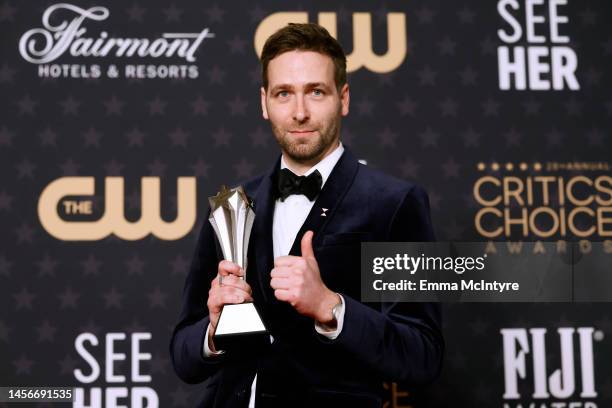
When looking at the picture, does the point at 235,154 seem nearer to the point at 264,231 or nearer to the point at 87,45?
the point at 87,45

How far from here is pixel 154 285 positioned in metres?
2.51

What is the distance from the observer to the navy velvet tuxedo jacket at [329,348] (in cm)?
147

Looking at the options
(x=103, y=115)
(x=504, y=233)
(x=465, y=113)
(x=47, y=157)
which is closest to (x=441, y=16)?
(x=465, y=113)

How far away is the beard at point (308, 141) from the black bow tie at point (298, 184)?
0.04m

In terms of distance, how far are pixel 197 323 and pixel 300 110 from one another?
1.69ft

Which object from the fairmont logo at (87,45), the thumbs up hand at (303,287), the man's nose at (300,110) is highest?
the fairmont logo at (87,45)

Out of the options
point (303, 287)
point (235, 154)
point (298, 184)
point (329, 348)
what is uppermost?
point (235, 154)

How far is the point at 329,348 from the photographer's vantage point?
1.39 metres

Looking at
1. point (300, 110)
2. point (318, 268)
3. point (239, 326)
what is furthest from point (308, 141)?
point (239, 326)

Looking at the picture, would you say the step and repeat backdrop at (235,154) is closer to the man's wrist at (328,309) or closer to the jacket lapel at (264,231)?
the jacket lapel at (264,231)

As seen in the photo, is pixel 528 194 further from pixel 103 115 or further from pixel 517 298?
pixel 103 115

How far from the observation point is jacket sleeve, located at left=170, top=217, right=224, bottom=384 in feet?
4.91

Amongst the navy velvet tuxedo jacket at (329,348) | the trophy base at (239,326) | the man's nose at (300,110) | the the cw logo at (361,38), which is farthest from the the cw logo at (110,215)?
the trophy base at (239,326)

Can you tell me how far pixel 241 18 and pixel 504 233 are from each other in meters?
1.24
